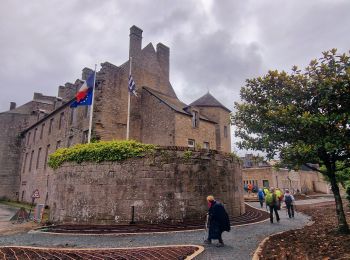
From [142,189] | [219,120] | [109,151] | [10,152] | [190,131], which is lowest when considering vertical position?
[142,189]

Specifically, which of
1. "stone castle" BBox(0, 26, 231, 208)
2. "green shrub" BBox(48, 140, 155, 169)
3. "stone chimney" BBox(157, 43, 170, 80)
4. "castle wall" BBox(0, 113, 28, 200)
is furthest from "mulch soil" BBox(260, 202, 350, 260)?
"castle wall" BBox(0, 113, 28, 200)

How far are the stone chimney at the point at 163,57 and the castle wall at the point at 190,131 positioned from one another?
7.70 m

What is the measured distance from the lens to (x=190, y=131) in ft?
79.2

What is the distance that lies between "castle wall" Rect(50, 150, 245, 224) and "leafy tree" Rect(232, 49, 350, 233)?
13.4 ft

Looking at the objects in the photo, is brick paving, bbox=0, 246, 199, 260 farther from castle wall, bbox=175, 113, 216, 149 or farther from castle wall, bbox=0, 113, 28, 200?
castle wall, bbox=0, 113, 28, 200

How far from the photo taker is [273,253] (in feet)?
23.9

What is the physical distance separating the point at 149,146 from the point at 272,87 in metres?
6.79

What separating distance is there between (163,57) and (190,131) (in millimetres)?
10527

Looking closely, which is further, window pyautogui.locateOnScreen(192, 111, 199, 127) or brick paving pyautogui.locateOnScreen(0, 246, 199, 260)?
window pyautogui.locateOnScreen(192, 111, 199, 127)

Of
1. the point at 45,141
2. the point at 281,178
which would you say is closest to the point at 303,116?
the point at 45,141

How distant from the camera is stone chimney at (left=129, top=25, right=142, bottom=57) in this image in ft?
86.1

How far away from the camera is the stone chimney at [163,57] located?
29891 mm

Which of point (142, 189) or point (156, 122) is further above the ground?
point (156, 122)

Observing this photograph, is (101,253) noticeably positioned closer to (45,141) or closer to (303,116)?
(303,116)
